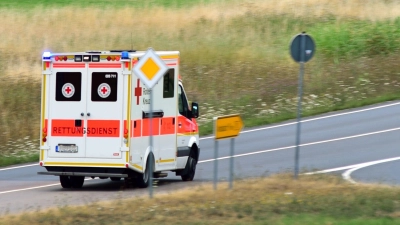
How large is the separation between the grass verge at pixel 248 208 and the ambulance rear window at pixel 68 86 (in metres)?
3.48

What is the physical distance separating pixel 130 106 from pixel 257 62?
18.1 metres

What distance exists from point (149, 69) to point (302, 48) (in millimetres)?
3750

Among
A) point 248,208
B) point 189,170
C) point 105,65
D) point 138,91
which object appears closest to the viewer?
point 248,208

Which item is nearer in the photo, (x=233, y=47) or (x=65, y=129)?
(x=65, y=129)

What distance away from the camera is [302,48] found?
16922 millimetres

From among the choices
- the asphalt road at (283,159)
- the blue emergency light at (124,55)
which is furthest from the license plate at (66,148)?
the blue emergency light at (124,55)

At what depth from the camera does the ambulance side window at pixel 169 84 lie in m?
18.3

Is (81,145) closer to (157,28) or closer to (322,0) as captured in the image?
(157,28)

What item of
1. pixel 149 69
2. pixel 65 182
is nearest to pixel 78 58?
pixel 65 182

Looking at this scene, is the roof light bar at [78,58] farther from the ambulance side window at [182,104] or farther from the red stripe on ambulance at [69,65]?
the ambulance side window at [182,104]

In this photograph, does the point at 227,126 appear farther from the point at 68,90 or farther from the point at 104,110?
the point at 68,90

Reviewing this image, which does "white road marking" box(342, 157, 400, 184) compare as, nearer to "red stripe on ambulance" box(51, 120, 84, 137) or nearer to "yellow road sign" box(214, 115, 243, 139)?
"yellow road sign" box(214, 115, 243, 139)

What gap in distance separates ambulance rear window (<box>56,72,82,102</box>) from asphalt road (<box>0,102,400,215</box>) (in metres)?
1.85

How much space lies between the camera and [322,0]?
44562 mm
